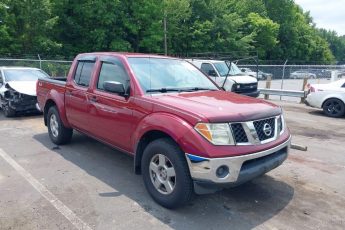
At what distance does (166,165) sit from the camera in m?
3.99

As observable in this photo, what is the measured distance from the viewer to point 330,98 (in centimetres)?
1103

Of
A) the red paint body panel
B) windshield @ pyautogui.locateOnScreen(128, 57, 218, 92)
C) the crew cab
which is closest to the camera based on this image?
the red paint body panel

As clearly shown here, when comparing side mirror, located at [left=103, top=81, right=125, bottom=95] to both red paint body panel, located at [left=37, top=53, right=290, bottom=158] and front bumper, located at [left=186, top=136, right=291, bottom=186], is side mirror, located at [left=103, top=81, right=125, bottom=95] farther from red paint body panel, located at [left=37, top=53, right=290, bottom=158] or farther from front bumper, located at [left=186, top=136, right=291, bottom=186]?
front bumper, located at [left=186, top=136, right=291, bottom=186]

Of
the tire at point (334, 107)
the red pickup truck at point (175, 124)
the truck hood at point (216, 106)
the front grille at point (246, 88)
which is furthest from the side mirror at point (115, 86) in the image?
the front grille at point (246, 88)

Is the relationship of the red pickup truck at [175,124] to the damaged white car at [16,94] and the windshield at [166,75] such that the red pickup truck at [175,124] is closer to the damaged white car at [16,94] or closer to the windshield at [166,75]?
the windshield at [166,75]

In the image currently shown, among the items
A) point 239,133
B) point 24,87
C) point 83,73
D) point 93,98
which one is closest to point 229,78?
point 24,87

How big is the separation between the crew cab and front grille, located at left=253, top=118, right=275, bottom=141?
8.92 meters

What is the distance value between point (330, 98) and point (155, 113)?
8792 mm

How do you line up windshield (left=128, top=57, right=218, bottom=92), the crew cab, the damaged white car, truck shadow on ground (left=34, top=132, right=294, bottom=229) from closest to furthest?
truck shadow on ground (left=34, top=132, right=294, bottom=229)
windshield (left=128, top=57, right=218, bottom=92)
the damaged white car
the crew cab

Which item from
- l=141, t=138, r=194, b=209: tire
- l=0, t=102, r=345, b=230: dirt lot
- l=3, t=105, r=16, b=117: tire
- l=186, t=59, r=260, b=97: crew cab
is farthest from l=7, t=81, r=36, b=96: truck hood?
l=141, t=138, r=194, b=209: tire

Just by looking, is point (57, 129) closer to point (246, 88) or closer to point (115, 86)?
point (115, 86)

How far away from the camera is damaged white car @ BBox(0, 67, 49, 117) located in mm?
9586

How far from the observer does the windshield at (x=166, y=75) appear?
4711 millimetres

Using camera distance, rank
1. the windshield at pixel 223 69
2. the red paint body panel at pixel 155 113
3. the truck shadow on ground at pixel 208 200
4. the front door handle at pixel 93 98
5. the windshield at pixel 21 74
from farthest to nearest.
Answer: the windshield at pixel 223 69
the windshield at pixel 21 74
the front door handle at pixel 93 98
the truck shadow on ground at pixel 208 200
the red paint body panel at pixel 155 113
